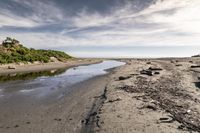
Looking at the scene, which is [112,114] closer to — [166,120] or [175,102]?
[166,120]

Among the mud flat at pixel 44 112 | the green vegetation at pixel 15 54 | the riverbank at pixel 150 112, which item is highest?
the green vegetation at pixel 15 54

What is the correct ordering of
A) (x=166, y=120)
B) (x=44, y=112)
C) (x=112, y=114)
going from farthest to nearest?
(x=44, y=112)
(x=112, y=114)
(x=166, y=120)

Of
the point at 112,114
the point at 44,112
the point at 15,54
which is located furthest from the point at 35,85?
the point at 15,54

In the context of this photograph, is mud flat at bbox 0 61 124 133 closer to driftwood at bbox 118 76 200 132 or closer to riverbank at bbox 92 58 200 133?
riverbank at bbox 92 58 200 133

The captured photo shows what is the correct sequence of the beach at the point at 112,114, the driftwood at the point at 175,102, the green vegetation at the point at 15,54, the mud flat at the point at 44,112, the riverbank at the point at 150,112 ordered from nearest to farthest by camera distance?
the riverbank at the point at 150,112
the beach at the point at 112,114
the driftwood at the point at 175,102
the mud flat at the point at 44,112
the green vegetation at the point at 15,54

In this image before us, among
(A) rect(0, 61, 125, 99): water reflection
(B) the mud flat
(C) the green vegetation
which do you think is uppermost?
(C) the green vegetation

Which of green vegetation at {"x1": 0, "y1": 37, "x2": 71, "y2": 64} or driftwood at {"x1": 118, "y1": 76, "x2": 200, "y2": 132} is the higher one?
green vegetation at {"x1": 0, "y1": 37, "x2": 71, "y2": 64}

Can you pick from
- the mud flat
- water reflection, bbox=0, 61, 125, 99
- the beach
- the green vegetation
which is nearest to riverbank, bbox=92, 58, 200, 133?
the beach

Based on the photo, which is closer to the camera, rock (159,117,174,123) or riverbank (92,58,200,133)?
riverbank (92,58,200,133)

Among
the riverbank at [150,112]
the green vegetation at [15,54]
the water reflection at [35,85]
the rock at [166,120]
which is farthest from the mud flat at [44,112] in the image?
the green vegetation at [15,54]

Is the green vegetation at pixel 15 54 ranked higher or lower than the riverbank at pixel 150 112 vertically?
higher

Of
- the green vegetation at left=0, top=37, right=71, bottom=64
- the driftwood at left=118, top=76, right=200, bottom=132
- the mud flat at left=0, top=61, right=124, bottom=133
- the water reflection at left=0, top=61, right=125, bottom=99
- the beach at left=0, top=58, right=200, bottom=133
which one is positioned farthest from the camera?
the green vegetation at left=0, top=37, right=71, bottom=64

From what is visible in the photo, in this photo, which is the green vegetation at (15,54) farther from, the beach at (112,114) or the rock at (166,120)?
the rock at (166,120)

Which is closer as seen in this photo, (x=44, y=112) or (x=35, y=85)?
(x=44, y=112)
